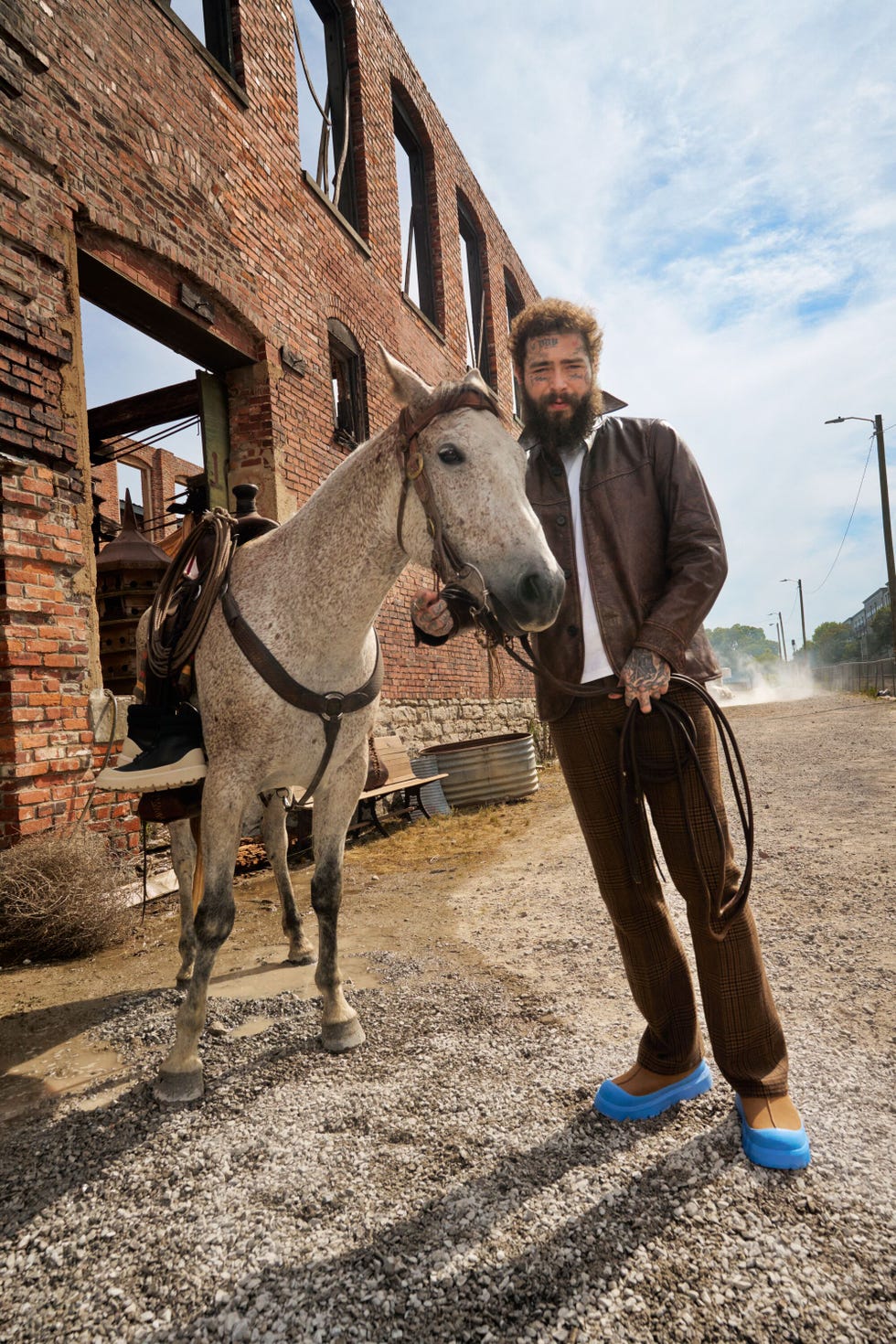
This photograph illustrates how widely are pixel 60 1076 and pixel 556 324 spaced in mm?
3054

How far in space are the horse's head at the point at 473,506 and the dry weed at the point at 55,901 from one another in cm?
301

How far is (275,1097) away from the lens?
2.36 m

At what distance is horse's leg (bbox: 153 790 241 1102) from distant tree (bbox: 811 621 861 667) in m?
56.4

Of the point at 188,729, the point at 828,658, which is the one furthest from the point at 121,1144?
the point at 828,658

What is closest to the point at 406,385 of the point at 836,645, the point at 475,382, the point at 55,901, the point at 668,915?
the point at 475,382

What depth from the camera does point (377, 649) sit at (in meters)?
3.01

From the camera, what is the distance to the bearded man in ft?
6.34

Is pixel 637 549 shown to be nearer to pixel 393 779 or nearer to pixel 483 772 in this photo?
pixel 393 779

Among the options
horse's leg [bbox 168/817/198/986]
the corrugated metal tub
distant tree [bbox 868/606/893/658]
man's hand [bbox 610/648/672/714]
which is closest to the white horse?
man's hand [bbox 610/648/672/714]

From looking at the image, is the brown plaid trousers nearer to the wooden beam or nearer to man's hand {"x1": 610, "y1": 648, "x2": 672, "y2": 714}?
man's hand {"x1": 610, "y1": 648, "x2": 672, "y2": 714}

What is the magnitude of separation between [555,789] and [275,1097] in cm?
774

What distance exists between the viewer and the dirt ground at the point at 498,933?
2822 millimetres

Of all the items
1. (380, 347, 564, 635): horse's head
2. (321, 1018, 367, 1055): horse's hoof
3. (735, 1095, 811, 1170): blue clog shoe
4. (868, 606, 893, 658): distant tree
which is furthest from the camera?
(868, 606, 893, 658): distant tree

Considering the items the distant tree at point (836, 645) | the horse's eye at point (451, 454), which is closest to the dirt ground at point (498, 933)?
the horse's eye at point (451, 454)
